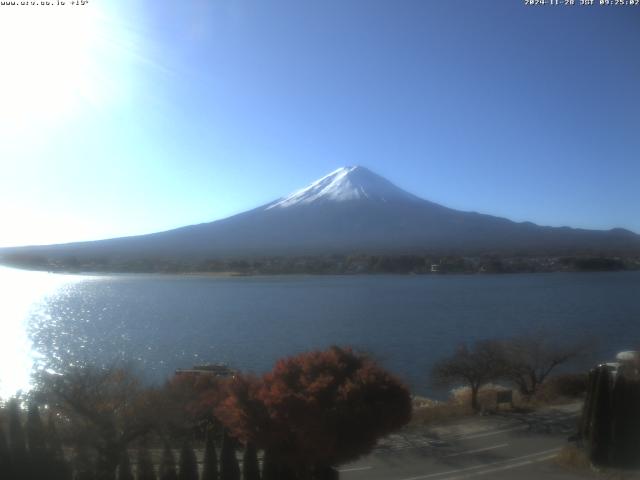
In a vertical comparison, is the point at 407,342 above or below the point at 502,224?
below

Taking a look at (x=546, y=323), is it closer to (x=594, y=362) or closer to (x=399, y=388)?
(x=594, y=362)

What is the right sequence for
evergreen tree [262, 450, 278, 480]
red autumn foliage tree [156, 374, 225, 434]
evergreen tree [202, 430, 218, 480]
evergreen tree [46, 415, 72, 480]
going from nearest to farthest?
evergreen tree [46, 415, 72, 480], evergreen tree [202, 430, 218, 480], evergreen tree [262, 450, 278, 480], red autumn foliage tree [156, 374, 225, 434]

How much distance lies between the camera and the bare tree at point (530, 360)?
40.0 feet

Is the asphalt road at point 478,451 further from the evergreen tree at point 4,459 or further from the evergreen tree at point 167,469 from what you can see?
the evergreen tree at point 4,459

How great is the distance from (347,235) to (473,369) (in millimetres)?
50016

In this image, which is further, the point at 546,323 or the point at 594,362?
the point at 546,323

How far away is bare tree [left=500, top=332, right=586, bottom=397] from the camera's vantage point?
480 inches

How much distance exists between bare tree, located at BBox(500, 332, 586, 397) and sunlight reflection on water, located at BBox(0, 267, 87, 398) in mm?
8413

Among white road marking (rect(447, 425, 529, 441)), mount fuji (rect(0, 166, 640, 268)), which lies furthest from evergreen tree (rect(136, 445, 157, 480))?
mount fuji (rect(0, 166, 640, 268))

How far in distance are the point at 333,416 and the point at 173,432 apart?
6.14 ft

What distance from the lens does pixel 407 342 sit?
18406 mm

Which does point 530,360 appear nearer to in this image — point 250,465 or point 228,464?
point 250,465

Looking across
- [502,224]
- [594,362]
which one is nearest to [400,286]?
[594,362]

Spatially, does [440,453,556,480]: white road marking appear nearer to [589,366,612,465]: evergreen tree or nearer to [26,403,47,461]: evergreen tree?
[589,366,612,465]: evergreen tree
